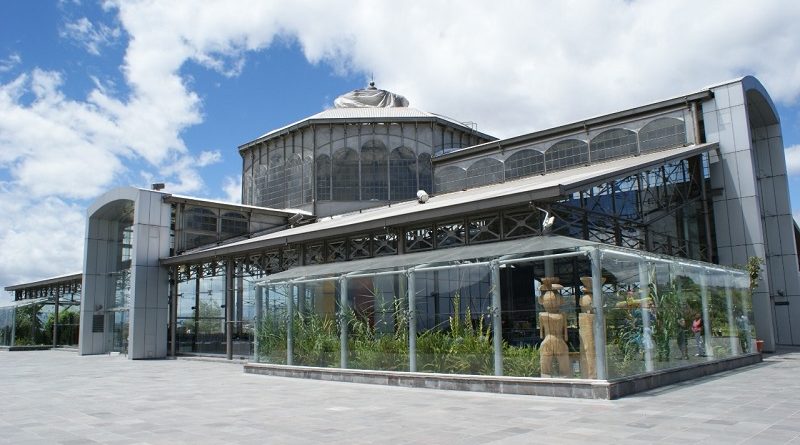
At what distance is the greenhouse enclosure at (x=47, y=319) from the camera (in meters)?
41.4

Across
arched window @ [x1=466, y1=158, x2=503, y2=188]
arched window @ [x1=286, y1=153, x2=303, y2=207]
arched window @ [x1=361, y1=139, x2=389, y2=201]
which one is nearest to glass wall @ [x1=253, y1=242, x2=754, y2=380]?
arched window @ [x1=466, y1=158, x2=503, y2=188]

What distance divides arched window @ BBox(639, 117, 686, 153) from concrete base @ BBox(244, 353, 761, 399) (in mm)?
10139

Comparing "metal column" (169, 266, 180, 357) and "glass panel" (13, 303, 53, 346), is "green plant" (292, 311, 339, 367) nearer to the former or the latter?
"metal column" (169, 266, 180, 357)

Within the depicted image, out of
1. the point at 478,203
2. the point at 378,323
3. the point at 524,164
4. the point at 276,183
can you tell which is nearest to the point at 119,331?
the point at 276,183

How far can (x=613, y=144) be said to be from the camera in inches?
1080

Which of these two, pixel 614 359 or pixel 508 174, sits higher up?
pixel 508 174

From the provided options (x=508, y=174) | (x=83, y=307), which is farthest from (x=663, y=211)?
(x=83, y=307)

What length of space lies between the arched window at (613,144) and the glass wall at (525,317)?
29.4 ft

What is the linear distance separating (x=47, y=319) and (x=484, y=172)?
31444 mm

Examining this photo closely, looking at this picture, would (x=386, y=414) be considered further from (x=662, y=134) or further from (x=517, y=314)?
(x=662, y=134)

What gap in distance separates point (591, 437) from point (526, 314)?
17.7 feet

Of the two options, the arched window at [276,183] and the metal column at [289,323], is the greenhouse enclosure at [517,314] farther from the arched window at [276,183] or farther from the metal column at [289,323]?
the arched window at [276,183]

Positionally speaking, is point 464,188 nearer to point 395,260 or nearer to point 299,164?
point 299,164

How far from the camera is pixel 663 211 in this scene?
76.0ft
